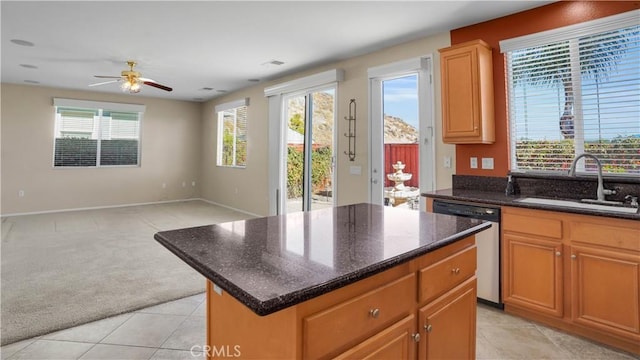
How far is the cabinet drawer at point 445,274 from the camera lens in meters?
1.29

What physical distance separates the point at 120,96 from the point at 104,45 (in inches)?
151

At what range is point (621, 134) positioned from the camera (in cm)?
252

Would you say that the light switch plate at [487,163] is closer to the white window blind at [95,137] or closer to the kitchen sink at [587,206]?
the kitchen sink at [587,206]

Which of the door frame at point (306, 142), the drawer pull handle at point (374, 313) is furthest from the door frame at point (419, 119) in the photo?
the drawer pull handle at point (374, 313)

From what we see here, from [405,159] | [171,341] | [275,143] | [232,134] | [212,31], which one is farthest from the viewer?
[232,134]

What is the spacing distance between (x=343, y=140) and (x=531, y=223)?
8.53 ft

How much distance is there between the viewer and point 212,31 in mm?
3586

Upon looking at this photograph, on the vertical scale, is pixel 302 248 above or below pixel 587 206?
below

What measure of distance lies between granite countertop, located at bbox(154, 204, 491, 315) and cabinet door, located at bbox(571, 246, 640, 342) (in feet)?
3.60

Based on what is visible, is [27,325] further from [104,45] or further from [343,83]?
[343,83]

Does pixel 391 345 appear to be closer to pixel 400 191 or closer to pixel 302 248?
pixel 302 248

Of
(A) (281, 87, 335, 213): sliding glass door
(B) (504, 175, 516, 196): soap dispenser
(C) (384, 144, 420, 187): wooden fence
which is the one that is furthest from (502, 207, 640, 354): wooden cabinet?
(A) (281, 87, 335, 213): sliding glass door

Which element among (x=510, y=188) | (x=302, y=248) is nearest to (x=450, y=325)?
(x=302, y=248)

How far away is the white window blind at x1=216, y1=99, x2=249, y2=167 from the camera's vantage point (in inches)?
272
